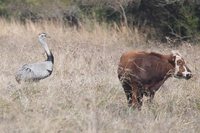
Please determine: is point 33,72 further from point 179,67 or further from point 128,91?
point 179,67

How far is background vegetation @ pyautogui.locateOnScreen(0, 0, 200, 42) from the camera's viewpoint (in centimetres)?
1761

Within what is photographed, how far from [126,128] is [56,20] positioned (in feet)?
50.3

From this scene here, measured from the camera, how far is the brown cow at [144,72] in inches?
326

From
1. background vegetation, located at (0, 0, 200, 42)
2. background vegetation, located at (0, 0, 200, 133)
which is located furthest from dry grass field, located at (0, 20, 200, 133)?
background vegetation, located at (0, 0, 200, 42)

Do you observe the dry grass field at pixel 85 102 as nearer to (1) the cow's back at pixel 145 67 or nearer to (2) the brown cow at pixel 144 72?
(2) the brown cow at pixel 144 72

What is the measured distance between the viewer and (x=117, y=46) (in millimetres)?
16953

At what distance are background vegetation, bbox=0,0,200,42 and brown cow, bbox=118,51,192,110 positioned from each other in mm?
8782

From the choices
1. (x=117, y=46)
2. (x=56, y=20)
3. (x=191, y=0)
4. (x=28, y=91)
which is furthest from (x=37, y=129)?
(x=56, y=20)

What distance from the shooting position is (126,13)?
784 inches

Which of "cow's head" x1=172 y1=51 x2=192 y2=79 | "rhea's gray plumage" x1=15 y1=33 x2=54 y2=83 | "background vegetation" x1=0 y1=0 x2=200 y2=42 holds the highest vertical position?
"cow's head" x1=172 y1=51 x2=192 y2=79

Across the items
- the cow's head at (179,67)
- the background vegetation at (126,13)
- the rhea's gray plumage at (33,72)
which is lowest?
the background vegetation at (126,13)

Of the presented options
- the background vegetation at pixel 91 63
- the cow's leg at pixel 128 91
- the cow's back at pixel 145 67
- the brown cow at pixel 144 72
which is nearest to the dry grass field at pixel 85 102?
the background vegetation at pixel 91 63

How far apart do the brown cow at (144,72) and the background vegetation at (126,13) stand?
8.78 m

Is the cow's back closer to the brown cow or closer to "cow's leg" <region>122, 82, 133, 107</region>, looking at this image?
the brown cow
